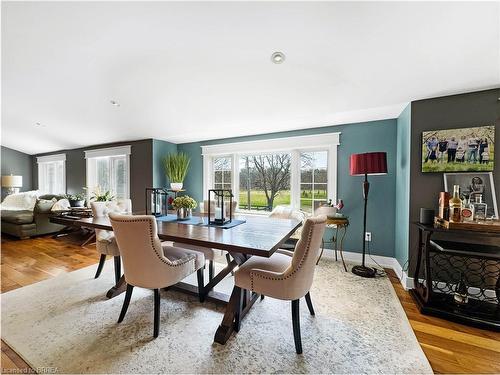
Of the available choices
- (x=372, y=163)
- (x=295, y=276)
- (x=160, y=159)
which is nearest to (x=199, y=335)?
(x=295, y=276)

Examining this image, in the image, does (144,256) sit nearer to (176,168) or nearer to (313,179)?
(313,179)

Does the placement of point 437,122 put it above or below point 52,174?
above

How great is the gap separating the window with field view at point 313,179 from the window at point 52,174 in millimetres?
6230

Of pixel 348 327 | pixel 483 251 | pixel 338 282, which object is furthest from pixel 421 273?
pixel 348 327

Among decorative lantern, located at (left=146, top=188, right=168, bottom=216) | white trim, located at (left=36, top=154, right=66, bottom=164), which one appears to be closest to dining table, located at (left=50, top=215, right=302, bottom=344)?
decorative lantern, located at (left=146, top=188, right=168, bottom=216)

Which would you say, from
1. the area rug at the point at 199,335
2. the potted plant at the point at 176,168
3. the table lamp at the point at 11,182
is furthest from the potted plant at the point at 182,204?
the table lamp at the point at 11,182

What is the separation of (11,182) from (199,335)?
772 centimetres

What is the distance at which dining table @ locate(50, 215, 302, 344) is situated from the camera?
1.44 m

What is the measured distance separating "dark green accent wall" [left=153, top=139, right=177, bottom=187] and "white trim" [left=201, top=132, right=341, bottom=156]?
0.81m

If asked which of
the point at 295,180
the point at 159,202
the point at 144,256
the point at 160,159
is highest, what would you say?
the point at 160,159

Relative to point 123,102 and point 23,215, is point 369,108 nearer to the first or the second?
point 123,102

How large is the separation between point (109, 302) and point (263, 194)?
2624 mm

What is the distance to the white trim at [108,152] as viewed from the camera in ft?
15.1

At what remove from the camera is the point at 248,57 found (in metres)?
2.00
